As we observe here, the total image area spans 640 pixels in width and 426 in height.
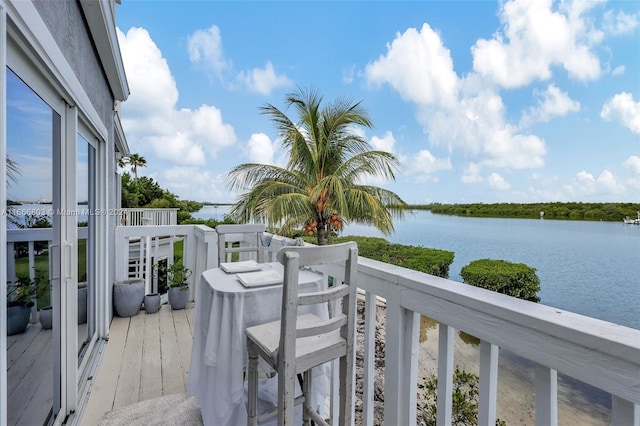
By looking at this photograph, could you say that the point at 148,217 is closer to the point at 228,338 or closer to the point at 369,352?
the point at 228,338

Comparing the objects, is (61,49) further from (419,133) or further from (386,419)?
(419,133)

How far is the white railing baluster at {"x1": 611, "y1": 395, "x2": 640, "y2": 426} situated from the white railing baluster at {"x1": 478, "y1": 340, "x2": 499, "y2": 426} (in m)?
0.30

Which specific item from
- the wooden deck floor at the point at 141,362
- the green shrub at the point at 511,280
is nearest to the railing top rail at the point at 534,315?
the wooden deck floor at the point at 141,362

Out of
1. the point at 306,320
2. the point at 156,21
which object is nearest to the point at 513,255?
the point at 306,320

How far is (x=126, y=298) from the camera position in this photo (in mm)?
3793

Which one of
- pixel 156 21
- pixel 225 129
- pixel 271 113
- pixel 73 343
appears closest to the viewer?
pixel 73 343

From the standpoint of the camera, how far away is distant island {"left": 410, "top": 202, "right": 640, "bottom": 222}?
593cm

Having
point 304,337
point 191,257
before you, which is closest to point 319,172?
point 191,257

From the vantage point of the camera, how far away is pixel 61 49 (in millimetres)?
1725

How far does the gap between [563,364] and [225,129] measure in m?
14.3

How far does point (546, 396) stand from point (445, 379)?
14.6 inches

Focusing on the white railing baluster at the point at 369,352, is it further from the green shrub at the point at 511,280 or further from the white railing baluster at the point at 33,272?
the green shrub at the point at 511,280

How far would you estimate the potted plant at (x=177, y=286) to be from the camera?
13.4 feet

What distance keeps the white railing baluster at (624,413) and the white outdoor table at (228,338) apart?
1.38m
